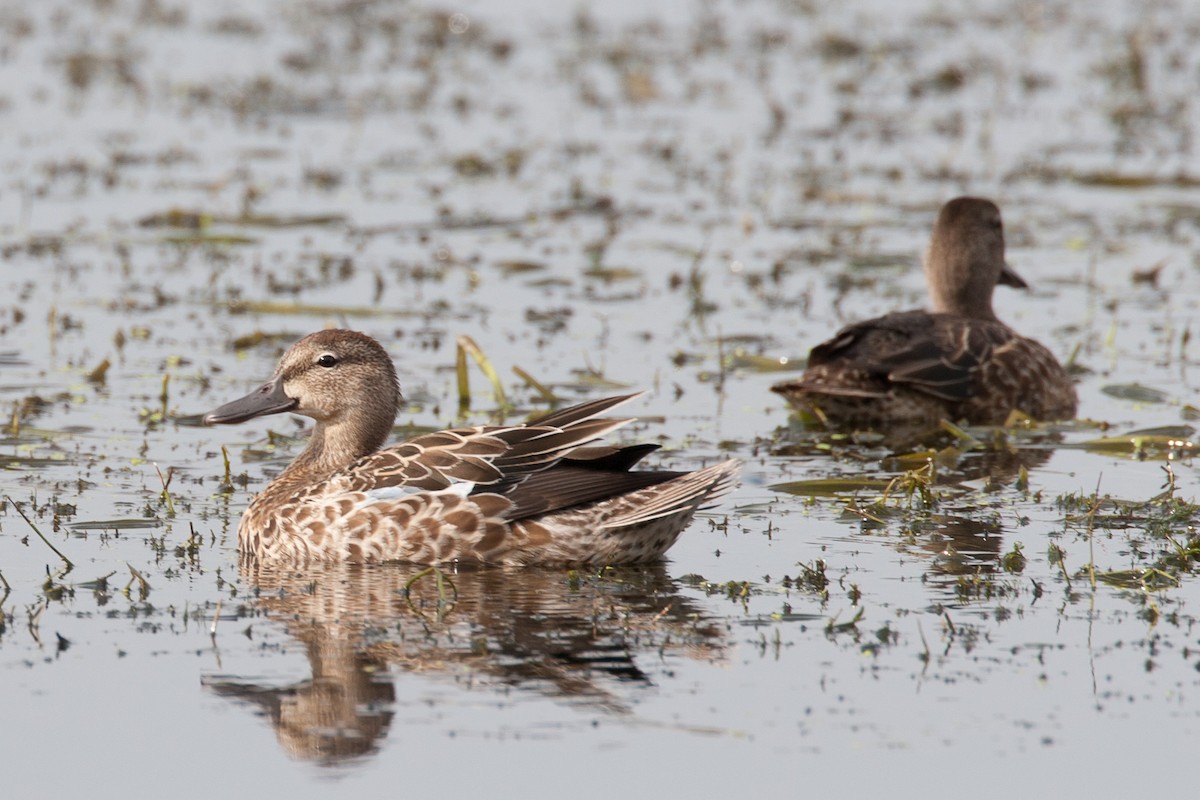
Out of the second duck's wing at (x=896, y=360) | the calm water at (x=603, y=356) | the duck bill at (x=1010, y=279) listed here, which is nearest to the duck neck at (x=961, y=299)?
the duck bill at (x=1010, y=279)

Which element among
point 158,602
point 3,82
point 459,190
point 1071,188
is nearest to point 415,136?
point 459,190

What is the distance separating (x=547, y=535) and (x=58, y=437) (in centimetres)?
337

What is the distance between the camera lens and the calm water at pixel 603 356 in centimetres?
694

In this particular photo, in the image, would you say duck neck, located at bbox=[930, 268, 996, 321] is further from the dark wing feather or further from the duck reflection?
the duck reflection

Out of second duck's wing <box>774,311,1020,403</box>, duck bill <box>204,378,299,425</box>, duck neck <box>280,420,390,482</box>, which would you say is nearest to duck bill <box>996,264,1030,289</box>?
second duck's wing <box>774,311,1020,403</box>

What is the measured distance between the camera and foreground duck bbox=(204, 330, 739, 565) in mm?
8961

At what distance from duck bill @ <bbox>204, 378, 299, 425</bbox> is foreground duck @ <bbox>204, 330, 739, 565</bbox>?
59cm

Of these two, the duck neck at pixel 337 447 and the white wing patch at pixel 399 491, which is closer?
the white wing patch at pixel 399 491

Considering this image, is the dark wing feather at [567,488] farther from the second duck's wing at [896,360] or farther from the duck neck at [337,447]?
the second duck's wing at [896,360]

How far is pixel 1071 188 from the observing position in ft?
61.4

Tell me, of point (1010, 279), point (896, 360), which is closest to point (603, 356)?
point (896, 360)

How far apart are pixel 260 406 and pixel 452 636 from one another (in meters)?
2.43

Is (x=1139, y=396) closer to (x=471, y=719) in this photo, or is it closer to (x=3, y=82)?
(x=471, y=719)

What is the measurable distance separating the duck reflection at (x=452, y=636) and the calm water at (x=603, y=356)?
25 millimetres
